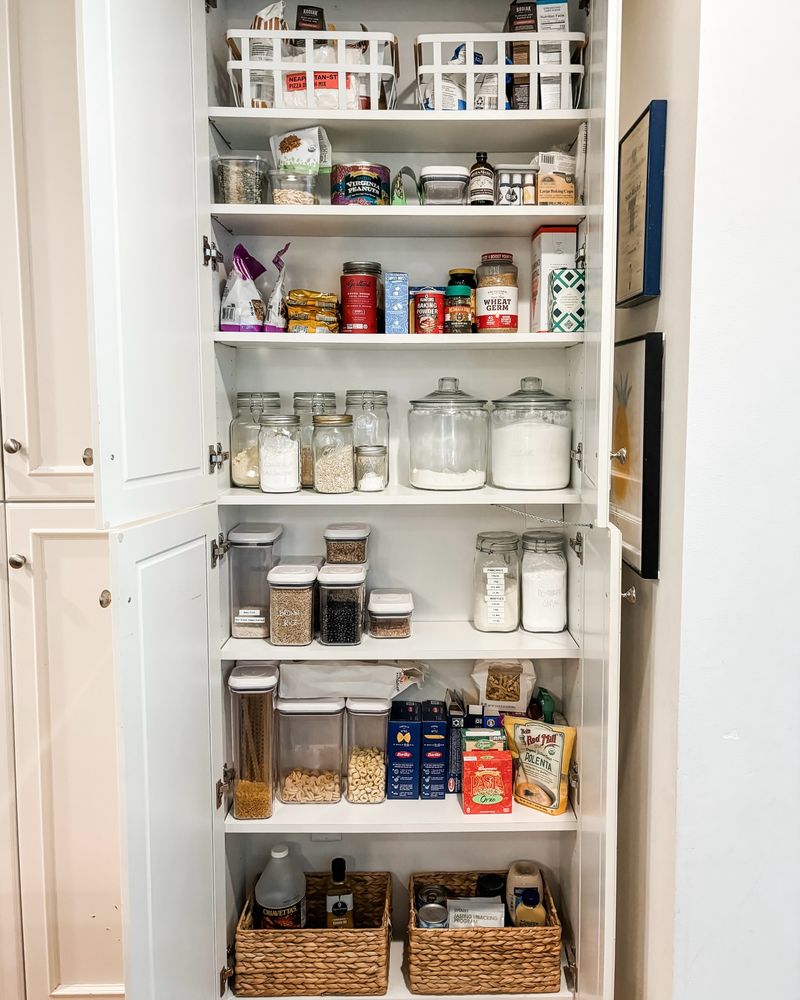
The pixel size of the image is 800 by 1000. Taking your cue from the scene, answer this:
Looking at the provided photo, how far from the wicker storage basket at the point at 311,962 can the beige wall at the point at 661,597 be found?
556 millimetres

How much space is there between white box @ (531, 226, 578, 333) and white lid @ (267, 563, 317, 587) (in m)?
0.76

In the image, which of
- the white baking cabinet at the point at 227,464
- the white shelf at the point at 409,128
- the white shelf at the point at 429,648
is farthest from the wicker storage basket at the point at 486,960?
the white shelf at the point at 409,128

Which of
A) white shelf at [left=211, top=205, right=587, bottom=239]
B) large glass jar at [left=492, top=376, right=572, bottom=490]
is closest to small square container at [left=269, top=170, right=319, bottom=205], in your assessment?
white shelf at [left=211, top=205, right=587, bottom=239]

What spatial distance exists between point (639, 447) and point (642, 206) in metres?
0.45

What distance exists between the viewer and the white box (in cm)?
167

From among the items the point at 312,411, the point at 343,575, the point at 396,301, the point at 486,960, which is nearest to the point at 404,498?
the point at 343,575

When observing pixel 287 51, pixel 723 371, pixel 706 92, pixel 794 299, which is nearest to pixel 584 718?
pixel 723 371

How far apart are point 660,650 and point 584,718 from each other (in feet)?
1.11

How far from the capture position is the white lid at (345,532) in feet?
5.86

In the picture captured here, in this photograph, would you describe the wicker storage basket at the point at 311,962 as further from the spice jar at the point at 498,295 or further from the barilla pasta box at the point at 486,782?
Result: the spice jar at the point at 498,295

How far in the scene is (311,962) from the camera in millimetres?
1710

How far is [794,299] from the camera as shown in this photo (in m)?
1.18

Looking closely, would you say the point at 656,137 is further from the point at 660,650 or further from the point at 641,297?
the point at 660,650

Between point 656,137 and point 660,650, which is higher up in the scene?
point 656,137
